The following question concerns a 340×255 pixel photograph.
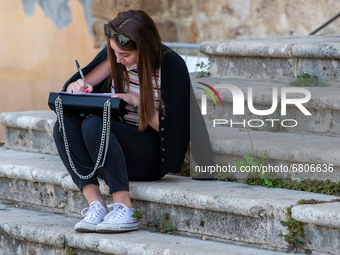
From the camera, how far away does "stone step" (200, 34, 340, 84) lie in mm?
3238

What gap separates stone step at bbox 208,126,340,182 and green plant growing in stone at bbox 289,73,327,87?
0.42 meters

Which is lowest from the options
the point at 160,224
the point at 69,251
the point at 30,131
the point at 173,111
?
the point at 69,251

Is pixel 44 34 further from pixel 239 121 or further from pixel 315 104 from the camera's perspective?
pixel 315 104

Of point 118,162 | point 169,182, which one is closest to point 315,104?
point 169,182

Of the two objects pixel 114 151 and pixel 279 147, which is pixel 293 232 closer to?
pixel 279 147

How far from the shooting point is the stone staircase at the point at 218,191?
2.31 metres

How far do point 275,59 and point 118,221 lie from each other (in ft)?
5.25

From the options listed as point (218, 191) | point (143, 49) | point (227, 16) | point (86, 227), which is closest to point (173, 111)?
point (143, 49)

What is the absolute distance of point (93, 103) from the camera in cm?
263

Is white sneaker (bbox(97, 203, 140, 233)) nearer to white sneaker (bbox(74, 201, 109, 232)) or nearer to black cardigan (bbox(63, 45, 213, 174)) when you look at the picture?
white sneaker (bbox(74, 201, 109, 232))

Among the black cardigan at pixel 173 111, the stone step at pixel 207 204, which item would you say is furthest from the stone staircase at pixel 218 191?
the black cardigan at pixel 173 111

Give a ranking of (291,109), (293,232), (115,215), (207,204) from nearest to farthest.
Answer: (293,232)
(207,204)
(115,215)
(291,109)

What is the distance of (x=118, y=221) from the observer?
2523 mm

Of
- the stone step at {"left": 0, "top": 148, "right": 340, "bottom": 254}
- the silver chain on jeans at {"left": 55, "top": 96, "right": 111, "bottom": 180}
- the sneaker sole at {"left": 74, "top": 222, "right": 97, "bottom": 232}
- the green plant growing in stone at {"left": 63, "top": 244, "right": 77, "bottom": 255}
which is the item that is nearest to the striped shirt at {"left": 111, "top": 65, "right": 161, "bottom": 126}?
the silver chain on jeans at {"left": 55, "top": 96, "right": 111, "bottom": 180}
